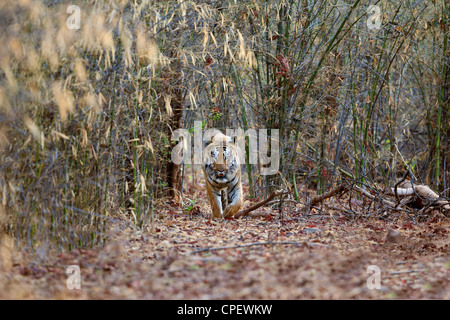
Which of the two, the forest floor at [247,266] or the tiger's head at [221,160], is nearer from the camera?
the forest floor at [247,266]

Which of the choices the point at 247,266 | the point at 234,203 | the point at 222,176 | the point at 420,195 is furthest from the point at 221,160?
the point at 247,266

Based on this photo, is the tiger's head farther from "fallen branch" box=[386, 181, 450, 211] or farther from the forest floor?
"fallen branch" box=[386, 181, 450, 211]

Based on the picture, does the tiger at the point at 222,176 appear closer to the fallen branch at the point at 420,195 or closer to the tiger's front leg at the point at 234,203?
the tiger's front leg at the point at 234,203

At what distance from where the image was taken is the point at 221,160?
6.22 m

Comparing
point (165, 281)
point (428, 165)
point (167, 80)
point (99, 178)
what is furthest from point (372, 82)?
point (165, 281)

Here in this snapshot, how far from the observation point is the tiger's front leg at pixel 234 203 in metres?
6.17

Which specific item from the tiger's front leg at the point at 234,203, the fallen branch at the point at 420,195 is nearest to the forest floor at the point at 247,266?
the fallen branch at the point at 420,195

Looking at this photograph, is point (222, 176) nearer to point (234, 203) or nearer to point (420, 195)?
point (234, 203)

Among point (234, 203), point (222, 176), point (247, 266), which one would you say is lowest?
point (247, 266)

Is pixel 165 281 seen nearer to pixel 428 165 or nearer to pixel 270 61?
pixel 270 61

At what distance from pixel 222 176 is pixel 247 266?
9.19 ft

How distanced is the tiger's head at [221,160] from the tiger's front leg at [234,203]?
17 cm

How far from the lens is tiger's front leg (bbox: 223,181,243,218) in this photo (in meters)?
6.17

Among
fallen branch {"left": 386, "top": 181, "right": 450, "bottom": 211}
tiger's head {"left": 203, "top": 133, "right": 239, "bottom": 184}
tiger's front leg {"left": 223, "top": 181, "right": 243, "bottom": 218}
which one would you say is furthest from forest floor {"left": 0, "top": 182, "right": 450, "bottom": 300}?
tiger's head {"left": 203, "top": 133, "right": 239, "bottom": 184}
